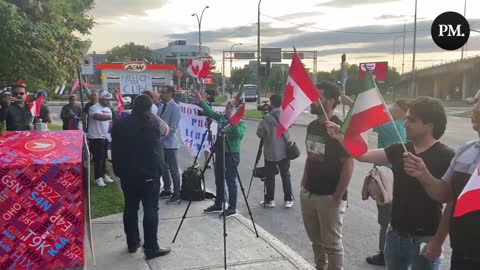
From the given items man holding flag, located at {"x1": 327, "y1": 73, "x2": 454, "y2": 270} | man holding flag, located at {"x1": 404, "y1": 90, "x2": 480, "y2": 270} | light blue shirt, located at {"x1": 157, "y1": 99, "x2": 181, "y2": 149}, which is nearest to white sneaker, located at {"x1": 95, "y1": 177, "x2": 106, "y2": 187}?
light blue shirt, located at {"x1": 157, "y1": 99, "x2": 181, "y2": 149}

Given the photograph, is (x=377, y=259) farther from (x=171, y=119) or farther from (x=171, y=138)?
(x=171, y=119)

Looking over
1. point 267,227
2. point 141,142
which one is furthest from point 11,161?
point 267,227

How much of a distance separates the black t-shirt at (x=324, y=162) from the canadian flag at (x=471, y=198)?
1.57 metres

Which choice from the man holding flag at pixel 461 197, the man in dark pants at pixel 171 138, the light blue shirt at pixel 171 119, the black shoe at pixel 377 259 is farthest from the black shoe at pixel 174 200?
the man holding flag at pixel 461 197

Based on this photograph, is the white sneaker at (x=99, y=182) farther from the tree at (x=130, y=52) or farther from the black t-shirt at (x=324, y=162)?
the tree at (x=130, y=52)

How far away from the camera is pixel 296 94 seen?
3.70 m

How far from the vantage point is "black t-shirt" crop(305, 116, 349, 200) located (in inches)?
153

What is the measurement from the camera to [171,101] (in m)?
7.58

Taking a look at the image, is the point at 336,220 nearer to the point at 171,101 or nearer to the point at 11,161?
the point at 11,161

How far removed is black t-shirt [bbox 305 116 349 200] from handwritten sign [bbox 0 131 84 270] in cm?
202

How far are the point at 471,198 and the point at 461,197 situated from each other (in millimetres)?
62

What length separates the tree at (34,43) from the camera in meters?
5.48

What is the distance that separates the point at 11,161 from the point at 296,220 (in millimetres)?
4234

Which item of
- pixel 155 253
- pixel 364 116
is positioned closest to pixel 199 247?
pixel 155 253
